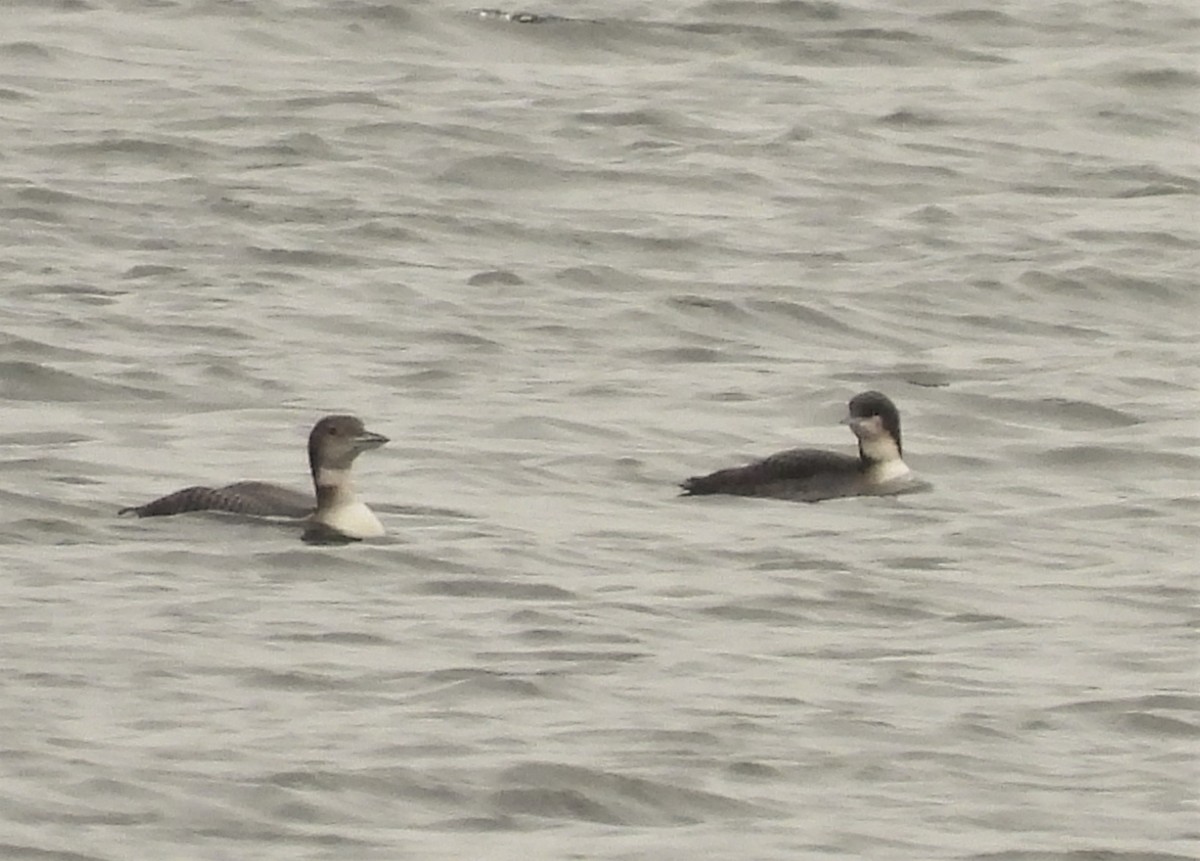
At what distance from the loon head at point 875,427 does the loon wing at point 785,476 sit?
97 millimetres

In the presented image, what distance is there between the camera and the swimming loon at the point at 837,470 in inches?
667

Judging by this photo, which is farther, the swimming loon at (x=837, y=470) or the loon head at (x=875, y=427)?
the loon head at (x=875, y=427)

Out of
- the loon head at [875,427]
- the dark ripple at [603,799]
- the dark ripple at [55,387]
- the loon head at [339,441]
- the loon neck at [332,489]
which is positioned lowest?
the dark ripple at [55,387]

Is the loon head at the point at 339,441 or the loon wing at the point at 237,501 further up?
the loon head at the point at 339,441

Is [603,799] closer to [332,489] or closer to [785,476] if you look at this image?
[332,489]

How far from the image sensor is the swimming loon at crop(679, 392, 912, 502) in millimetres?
16953

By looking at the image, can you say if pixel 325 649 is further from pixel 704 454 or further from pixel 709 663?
pixel 704 454

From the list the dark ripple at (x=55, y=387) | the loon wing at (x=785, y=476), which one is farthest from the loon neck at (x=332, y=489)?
the dark ripple at (x=55, y=387)

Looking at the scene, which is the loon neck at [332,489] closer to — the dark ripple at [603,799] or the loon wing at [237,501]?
the loon wing at [237,501]

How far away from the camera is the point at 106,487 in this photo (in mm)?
16688

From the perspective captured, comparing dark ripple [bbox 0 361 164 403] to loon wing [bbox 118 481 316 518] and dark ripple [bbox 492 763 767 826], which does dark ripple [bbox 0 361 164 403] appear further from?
dark ripple [bbox 492 763 767 826]

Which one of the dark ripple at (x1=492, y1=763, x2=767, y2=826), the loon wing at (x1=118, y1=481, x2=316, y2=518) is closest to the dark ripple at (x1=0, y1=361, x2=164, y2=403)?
the loon wing at (x1=118, y1=481, x2=316, y2=518)

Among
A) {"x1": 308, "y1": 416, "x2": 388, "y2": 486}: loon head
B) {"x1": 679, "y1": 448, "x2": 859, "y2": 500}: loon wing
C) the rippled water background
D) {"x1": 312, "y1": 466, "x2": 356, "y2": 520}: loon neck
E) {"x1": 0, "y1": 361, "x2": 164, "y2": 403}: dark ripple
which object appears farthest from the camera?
{"x1": 0, "y1": 361, "x2": 164, "y2": 403}: dark ripple

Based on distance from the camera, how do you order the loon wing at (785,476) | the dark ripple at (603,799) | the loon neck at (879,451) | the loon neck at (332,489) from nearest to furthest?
1. the dark ripple at (603,799)
2. the loon neck at (332,489)
3. the loon wing at (785,476)
4. the loon neck at (879,451)
